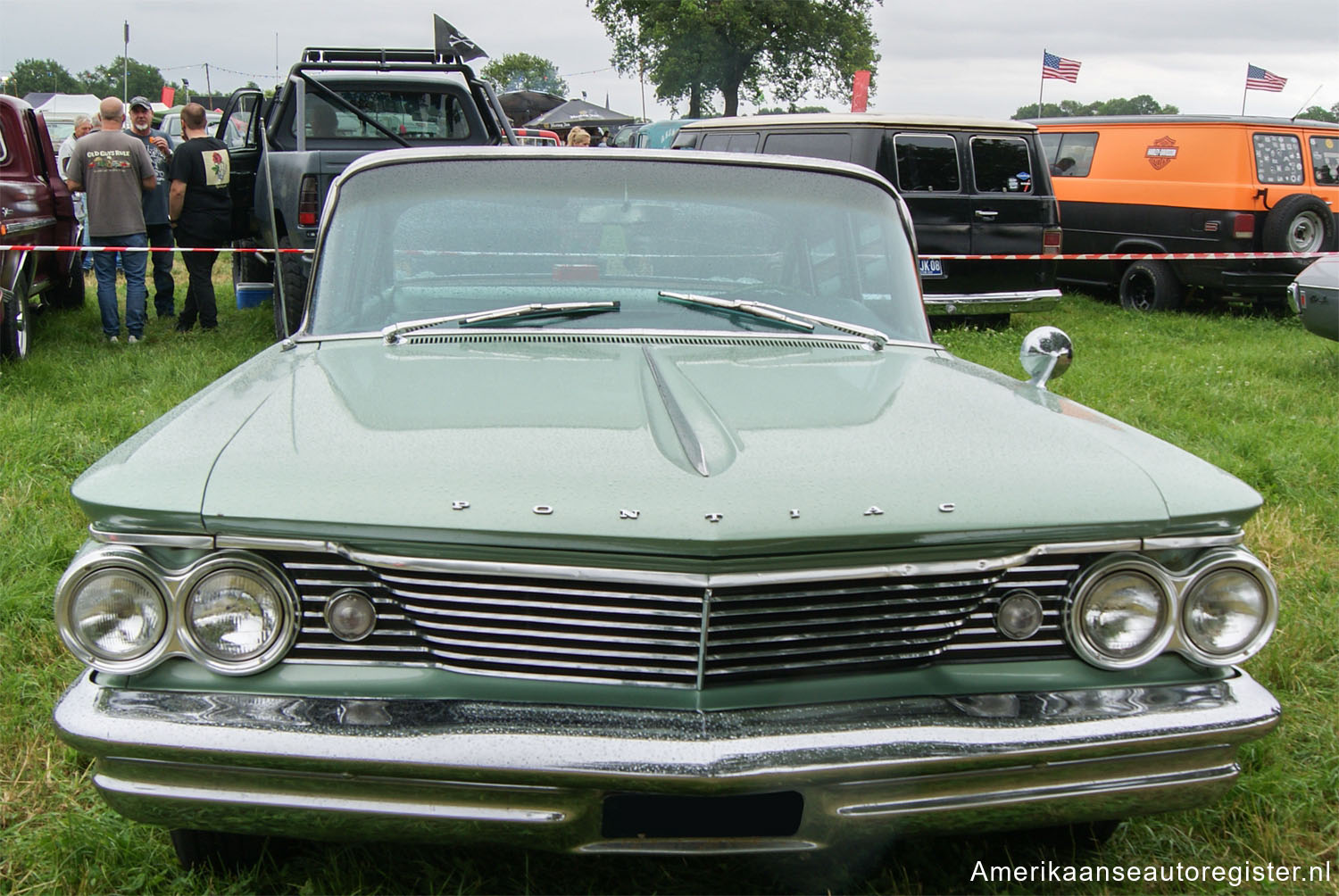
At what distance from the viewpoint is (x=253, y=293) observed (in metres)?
9.88

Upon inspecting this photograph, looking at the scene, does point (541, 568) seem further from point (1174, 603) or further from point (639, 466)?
point (1174, 603)

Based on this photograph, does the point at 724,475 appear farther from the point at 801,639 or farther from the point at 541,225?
the point at 541,225

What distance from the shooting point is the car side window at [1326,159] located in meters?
11.6

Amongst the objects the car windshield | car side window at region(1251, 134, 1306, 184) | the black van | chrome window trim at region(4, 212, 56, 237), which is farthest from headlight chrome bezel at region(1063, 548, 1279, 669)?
car side window at region(1251, 134, 1306, 184)

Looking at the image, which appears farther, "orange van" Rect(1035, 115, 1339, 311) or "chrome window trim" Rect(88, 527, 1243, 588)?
"orange van" Rect(1035, 115, 1339, 311)

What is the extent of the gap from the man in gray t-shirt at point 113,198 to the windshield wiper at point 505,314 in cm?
669

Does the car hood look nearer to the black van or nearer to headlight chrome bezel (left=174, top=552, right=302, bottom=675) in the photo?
headlight chrome bezel (left=174, top=552, right=302, bottom=675)

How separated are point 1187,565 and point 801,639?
75cm

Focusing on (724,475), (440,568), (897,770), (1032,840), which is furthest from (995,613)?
(440,568)

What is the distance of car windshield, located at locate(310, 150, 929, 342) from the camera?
3.07 m

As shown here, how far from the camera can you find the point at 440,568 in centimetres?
194

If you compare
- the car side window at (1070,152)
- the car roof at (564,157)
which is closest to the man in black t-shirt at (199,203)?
the car roof at (564,157)

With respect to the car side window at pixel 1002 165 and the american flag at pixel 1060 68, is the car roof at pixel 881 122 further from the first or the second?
the american flag at pixel 1060 68

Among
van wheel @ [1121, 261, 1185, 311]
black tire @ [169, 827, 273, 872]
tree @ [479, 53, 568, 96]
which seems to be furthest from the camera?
tree @ [479, 53, 568, 96]
